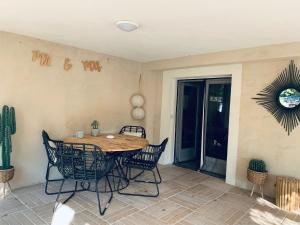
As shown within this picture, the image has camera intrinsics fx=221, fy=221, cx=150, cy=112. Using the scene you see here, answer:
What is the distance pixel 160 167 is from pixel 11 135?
114 inches

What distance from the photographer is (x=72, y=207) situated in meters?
2.84

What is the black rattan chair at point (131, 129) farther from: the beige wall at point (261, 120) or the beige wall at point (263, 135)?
the beige wall at point (263, 135)

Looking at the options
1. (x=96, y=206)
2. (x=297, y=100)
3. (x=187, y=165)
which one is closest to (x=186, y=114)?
(x=187, y=165)

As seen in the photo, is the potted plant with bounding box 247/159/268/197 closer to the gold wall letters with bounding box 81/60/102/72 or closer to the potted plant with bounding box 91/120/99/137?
the potted plant with bounding box 91/120/99/137

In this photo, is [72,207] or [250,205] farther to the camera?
[250,205]

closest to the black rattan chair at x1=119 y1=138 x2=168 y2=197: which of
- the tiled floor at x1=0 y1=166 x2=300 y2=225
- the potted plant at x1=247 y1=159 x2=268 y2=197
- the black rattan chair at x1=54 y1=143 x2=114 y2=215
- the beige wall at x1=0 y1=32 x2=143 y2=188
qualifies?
the tiled floor at x1=0 y1=166 x2=300 y2=225

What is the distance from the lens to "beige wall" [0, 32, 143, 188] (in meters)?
3.27

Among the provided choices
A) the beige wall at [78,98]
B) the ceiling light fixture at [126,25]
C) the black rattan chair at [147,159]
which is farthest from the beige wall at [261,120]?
the ceiling light fixture at [126,25]

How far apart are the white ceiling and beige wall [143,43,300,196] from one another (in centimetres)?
19

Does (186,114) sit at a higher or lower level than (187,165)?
higher

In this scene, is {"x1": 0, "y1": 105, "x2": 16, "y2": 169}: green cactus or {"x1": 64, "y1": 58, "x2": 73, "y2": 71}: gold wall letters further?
{"x1": 64, "y1": 58, "x2": 73, "y2": 71}: gold wall letters

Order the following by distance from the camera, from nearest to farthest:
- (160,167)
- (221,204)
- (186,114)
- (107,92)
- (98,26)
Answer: (98,26) < (221,204) < (107,92) < (160,167) < (186,114)

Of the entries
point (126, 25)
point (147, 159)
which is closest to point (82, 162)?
point (147, 159)

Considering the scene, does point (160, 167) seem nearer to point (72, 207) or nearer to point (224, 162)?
point (224, 162)
